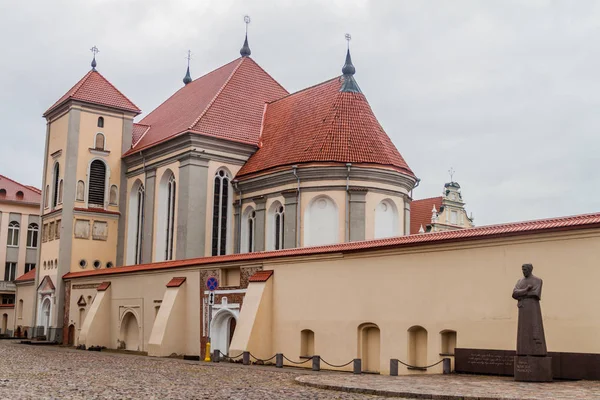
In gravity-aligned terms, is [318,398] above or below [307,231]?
below

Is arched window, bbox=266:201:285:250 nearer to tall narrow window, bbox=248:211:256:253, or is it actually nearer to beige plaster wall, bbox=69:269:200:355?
tall narrow window, bbox=248:211:256:253

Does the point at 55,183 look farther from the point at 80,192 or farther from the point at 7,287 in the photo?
the point at 7,287

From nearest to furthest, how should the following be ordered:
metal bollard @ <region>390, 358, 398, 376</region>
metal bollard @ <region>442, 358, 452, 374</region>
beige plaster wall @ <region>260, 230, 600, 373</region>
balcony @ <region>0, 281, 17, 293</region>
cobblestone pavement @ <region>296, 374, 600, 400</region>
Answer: cobblestone pavement @ <region>296, 374, 600, 400</region> < beige plaster wall @ <region>260, 230, 600, 373</region> < metal bollard @ <region>442, 358, 452, 374</region> < metal bollard @ <region>390, 358, 398, 376</region> < balcony @ <region>0, 281, 17, 293</region>

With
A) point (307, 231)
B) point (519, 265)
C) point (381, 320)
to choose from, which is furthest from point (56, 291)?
point (519, 265)

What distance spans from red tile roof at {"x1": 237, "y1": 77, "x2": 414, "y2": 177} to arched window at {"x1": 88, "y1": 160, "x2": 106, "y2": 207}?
8.54 metres

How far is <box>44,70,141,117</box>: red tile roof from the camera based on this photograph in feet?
131

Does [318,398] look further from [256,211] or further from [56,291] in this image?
[56,291]

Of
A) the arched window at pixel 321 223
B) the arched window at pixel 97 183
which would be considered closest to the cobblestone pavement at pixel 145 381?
the arched window at pixel 321 223

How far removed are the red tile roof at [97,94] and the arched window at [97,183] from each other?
10.7ft

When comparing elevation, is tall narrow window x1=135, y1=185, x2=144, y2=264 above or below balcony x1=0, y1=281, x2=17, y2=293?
above

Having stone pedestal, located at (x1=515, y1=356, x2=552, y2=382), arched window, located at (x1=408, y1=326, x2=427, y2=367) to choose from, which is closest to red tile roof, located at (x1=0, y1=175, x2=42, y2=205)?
arched window, located at (x1=408, y1=326, x2=427, y2=367)

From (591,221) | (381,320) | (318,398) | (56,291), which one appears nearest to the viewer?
(318,398)

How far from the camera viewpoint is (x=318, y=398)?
12.3m

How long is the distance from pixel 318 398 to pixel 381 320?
7.69 meters
